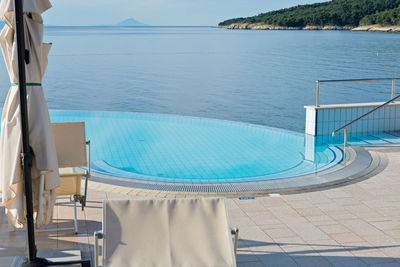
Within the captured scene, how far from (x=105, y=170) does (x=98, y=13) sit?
8034 centimetres

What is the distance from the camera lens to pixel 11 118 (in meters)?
3.12

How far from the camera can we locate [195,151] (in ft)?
26.1

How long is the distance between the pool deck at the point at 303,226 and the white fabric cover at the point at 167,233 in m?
0.88

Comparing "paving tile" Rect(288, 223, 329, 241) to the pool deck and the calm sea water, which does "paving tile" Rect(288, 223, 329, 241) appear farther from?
the calm sea water

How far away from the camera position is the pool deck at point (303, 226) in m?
3.63

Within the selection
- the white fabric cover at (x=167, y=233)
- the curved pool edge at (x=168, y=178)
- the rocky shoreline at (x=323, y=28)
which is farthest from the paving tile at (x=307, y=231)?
the rocky shoreline at (x=323, y=28)

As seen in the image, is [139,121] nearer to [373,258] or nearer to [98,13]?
[373,258]

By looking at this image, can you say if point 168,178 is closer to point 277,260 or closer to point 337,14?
point 277,260

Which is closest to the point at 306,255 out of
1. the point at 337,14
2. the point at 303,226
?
the point at 303,226

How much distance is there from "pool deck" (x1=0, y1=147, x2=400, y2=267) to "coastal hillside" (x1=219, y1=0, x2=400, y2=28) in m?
70.0

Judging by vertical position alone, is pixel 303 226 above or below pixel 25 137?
below

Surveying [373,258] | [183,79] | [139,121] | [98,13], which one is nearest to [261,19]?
[98,13]

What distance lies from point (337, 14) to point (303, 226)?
266 ft

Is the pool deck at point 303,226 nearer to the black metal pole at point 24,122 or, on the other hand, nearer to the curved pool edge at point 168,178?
the black metal pole at point 24,122
